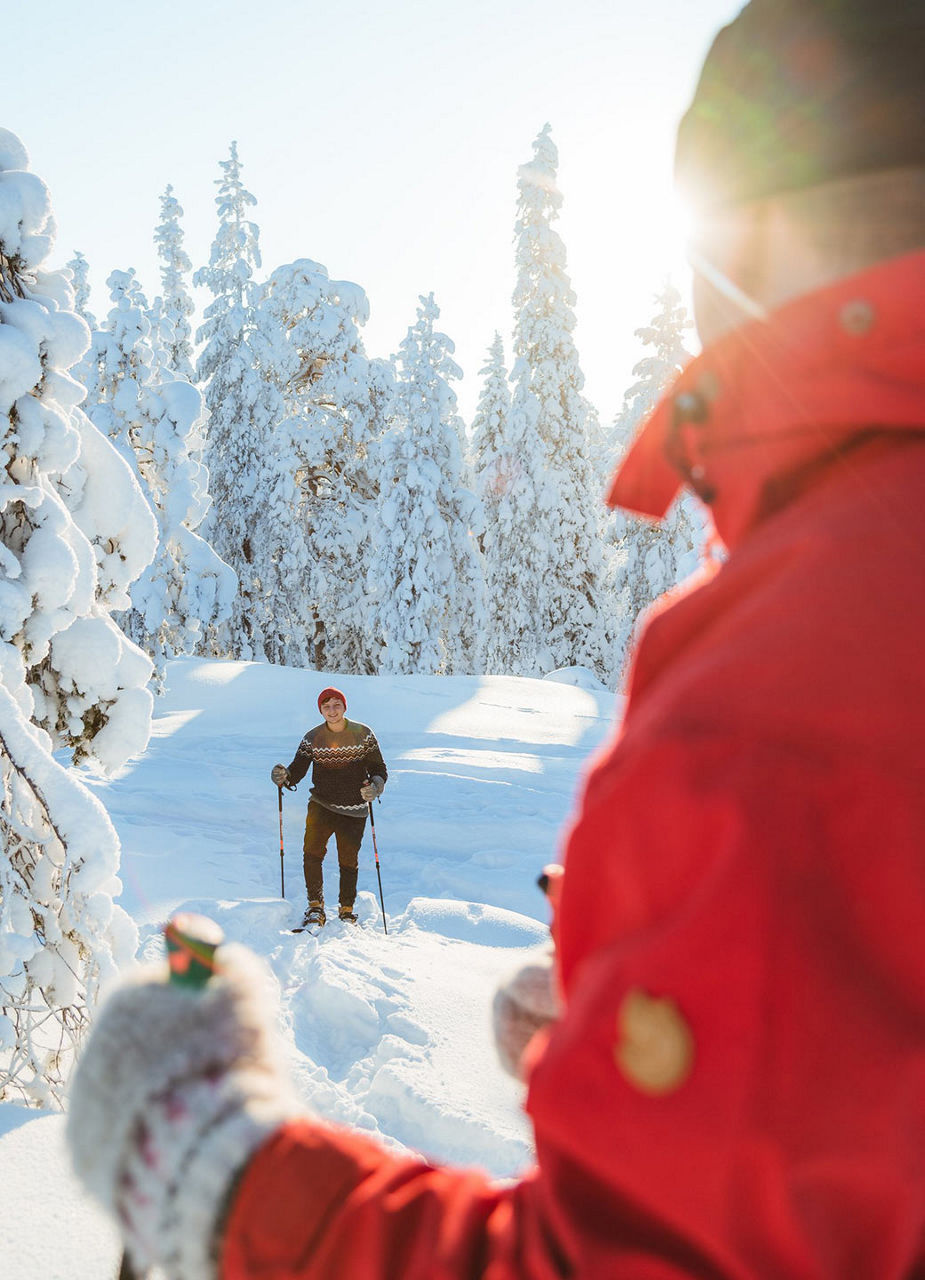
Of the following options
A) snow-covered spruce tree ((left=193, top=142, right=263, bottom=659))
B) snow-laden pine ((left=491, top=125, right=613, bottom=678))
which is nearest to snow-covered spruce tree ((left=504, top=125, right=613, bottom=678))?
snow-laden pine ((left=491, top=125, right=613, bottom=678))

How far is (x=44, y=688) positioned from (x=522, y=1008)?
4501 mm

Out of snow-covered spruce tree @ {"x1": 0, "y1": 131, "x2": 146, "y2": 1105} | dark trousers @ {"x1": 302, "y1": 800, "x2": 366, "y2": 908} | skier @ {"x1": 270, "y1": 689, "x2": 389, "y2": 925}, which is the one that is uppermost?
snow-covered spruce tree @ {"x1": 0, "y1": 131, "x2": 146, "y2": 1105}

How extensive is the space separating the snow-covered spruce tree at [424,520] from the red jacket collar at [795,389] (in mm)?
24643

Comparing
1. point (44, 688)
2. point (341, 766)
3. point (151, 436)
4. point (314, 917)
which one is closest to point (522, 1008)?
point (44, 688)

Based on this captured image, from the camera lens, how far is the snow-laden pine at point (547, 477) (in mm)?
27781

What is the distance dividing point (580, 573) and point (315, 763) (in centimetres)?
2100

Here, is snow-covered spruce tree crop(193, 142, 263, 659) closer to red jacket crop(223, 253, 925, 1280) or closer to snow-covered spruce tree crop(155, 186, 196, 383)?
snow-covered spruce tree crop(155, 186, 196, 383)

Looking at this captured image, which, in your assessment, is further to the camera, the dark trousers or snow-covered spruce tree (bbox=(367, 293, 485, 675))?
snow-covered spruce tree (bbox=(367, 293, 485, 675))

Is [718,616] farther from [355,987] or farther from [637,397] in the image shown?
[637,397]

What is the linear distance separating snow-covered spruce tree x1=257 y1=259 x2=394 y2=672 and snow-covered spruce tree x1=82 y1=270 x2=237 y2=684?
558cm

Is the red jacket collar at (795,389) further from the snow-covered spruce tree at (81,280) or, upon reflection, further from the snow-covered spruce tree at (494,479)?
the snow-covered spruce tree at (81,280)

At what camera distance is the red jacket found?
0.59 m

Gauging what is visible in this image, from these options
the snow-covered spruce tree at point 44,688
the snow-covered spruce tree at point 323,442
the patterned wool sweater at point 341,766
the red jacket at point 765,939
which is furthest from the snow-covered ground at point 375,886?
the snow-covered spruce tree at point 323,442

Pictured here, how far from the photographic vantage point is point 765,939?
60cm
